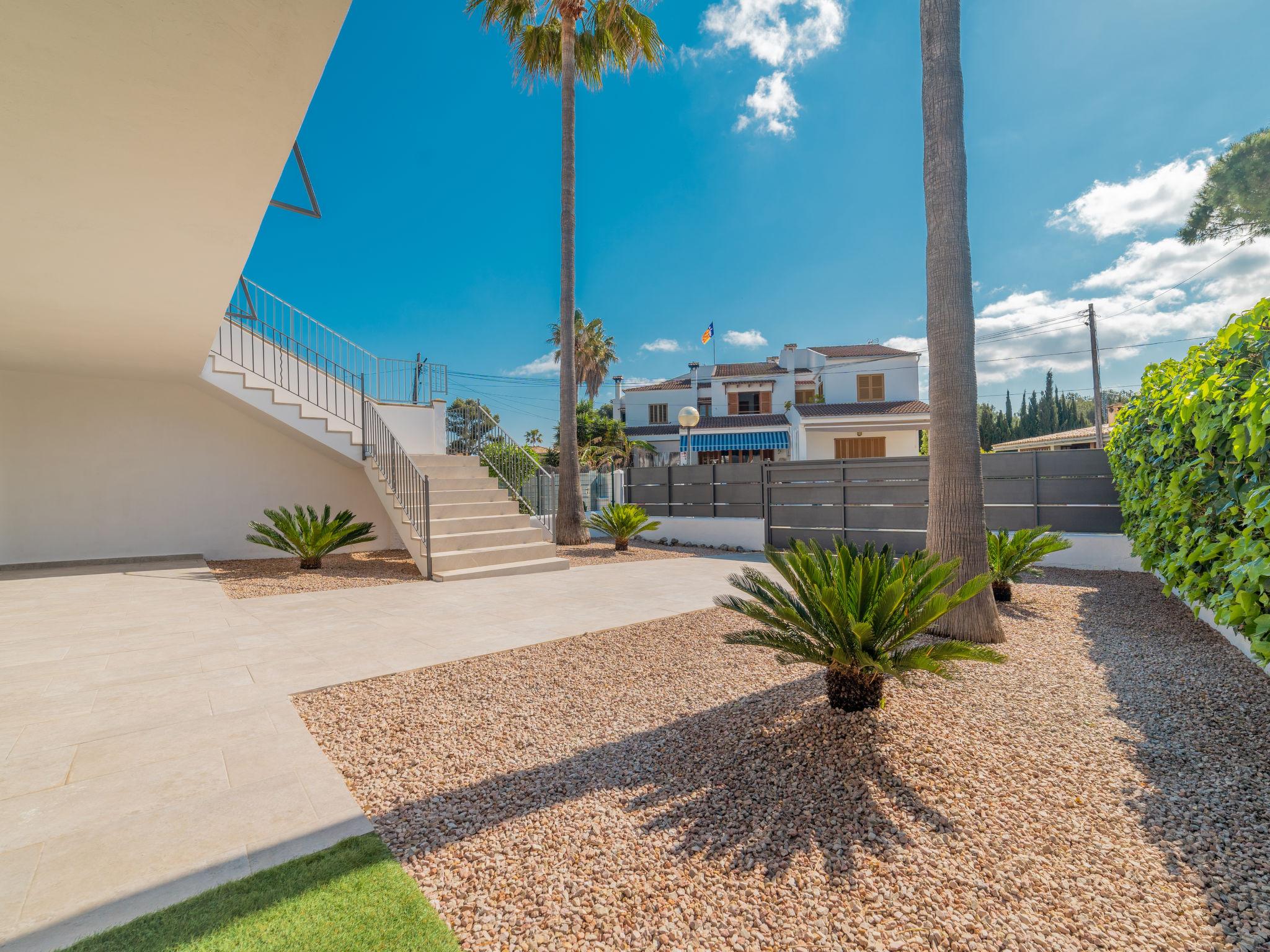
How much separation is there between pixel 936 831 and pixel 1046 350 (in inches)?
1411

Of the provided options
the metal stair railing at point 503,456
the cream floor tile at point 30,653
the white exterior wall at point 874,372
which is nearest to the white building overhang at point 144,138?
the cream floor tile at point 30,653

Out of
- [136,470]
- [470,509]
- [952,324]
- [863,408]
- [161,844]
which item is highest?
[863,408]

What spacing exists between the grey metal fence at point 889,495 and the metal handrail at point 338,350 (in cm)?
640

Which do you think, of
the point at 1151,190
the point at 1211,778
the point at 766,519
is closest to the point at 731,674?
the point at 1211,778

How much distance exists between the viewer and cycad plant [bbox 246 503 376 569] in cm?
884

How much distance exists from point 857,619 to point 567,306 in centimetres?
1012

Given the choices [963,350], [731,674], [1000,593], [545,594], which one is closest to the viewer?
[731,674]

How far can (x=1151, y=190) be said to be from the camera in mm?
13289

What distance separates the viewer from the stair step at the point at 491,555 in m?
8.11

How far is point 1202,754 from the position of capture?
8.55 ft

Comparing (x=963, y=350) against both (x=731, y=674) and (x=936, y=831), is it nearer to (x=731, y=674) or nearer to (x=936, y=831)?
(x=731, y=674)

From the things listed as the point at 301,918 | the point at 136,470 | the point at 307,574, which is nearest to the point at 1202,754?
the point at 301,918

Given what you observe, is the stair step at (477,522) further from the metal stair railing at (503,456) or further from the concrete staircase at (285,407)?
the concrete staircase at (285,407)

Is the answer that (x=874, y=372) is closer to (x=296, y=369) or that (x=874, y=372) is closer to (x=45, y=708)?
(x=296, y=369)
